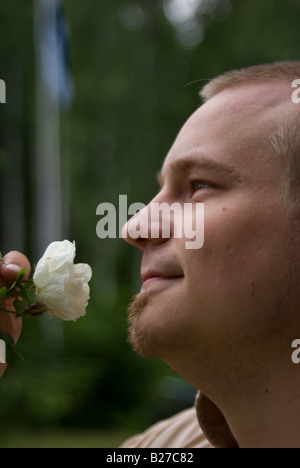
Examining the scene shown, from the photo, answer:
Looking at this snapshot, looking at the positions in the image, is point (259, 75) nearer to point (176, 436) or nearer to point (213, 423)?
point (213, 423)

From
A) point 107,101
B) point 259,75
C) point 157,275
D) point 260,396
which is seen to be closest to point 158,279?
point 157,275

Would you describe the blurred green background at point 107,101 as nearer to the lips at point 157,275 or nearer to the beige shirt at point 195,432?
the beige shirt at point 195,432

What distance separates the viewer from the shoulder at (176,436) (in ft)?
7.16

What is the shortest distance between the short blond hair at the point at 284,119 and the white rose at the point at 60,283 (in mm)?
603

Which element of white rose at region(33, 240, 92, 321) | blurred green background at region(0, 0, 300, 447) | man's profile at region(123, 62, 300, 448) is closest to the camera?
white rose at region(33, 240, 92, 321)

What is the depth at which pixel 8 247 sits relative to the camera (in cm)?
1577

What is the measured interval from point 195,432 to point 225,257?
0.71 m

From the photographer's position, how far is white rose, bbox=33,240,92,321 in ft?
4.75

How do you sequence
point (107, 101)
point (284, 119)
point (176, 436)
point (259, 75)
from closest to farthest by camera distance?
point (284, 119) < point (259, 75) < point (176, 436) < point (107, 101)

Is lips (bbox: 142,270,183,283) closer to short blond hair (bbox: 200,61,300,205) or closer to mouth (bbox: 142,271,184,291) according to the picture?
mouth (bbox: 142,271,184,291)

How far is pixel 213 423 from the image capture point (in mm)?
2064

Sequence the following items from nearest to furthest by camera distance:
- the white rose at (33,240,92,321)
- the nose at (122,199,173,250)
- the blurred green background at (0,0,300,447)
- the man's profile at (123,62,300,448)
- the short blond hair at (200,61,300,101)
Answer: the white rose at (33,240,92,321)
the man's profile at (123,62,300,448)
the nose at (122,199,173,250)
the short blond hair at (200,61,300,101)
the blurred green background at (0,0,300,447)

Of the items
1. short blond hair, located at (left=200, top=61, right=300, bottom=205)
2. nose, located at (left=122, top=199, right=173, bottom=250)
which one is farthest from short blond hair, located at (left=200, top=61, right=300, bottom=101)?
nose, located at (left=122, top=199, right=173, bottom=250)
